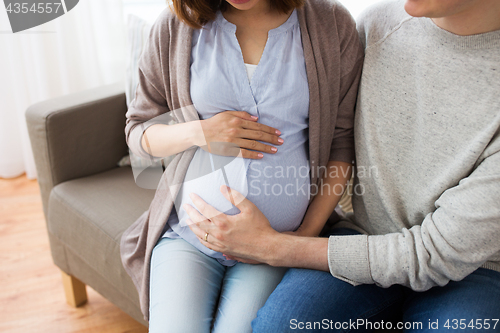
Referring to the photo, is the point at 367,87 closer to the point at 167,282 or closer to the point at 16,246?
the point at 167,282

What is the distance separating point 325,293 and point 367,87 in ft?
1.48

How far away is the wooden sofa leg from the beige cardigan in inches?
21.4

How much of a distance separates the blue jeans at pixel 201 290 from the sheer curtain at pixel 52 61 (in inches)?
62.0

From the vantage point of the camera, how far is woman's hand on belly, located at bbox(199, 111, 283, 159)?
0.90m

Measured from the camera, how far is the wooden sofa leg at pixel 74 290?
4.79ft

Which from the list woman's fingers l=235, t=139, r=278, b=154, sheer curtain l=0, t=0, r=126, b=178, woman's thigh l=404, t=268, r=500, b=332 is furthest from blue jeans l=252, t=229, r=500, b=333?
sheer curtain l=0, t=0, r=126, b=178

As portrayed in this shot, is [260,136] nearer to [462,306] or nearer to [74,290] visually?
[462,306]

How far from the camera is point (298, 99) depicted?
0.92 meters

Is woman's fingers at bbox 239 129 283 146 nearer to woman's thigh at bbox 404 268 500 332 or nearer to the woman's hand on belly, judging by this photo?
the woman's hand on belly

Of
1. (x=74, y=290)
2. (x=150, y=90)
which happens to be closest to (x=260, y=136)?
(x=150, y=90)

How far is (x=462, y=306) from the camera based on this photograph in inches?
30.9

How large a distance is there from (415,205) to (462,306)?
0.21 meters

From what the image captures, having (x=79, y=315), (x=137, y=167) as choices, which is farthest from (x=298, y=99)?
(x=79, y=315)

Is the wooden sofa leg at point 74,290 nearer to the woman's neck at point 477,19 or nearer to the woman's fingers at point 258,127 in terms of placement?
the woman's fingers at point 258,127
